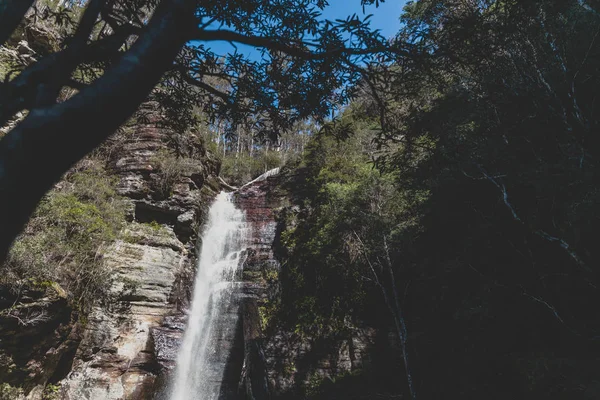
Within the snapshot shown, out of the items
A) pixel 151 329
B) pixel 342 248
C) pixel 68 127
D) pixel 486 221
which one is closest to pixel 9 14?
pixel 68 127

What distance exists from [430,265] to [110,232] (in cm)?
1004

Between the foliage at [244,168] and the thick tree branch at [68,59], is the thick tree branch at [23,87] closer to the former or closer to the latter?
the thick tree branch at [68,59]

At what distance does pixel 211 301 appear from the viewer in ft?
39.5

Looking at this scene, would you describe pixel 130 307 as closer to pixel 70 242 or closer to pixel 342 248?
pixel 70 242

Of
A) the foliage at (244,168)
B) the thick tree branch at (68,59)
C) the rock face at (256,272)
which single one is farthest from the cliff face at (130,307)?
the foliage at (244,168)

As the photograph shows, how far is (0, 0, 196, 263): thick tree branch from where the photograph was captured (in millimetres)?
1131

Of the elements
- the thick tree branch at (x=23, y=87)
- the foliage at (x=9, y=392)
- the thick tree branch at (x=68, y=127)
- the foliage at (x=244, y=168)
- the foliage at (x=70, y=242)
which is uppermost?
the foliage at (x=244, y=168)

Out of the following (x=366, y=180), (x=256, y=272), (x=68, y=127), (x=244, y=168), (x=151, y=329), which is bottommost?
(x=68, y=127)

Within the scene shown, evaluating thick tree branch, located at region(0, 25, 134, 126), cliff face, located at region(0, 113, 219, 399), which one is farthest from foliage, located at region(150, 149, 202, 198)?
thick tree branch, located at region(0, 25, 134, 126)

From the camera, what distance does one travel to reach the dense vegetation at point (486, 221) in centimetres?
448

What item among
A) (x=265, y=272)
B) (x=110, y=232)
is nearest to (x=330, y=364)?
(x=265, y=272)

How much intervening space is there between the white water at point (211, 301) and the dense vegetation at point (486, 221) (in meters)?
2.57

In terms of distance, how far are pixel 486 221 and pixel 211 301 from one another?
9530 millimetres

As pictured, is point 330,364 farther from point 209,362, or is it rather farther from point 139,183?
point 139,183
